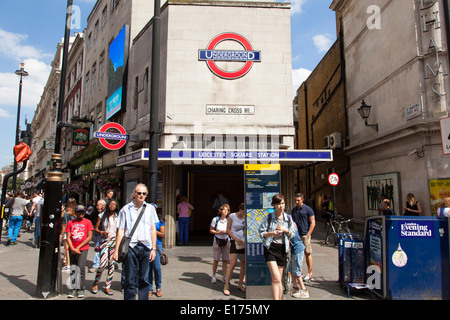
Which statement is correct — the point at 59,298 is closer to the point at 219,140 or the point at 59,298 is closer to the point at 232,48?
the point at 219,140

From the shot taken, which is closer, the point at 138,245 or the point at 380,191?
the point at 138,245

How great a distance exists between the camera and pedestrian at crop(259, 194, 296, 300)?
4.81 metres

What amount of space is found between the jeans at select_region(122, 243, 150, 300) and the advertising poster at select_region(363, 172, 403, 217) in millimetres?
10768

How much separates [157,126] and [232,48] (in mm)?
6121

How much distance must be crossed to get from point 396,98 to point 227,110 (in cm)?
699

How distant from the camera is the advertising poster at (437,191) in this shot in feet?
34.4

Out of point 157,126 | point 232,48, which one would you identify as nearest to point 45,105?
point 232,48

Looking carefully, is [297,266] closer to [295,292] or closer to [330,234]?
[295,292]

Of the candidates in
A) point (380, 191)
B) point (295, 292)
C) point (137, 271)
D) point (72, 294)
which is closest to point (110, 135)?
point (72, 294)

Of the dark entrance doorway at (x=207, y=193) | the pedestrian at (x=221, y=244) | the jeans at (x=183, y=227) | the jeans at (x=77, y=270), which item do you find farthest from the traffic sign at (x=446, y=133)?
the dark entrance doorway at (x=207, y=193)

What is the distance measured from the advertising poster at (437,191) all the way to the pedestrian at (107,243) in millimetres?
9897

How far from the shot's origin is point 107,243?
6.48 m
